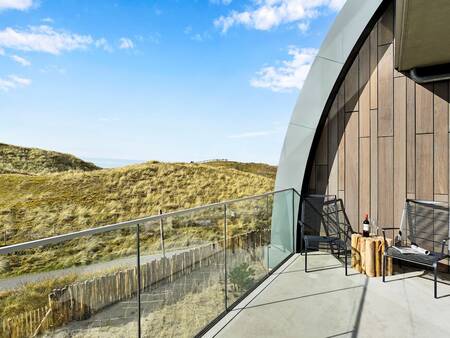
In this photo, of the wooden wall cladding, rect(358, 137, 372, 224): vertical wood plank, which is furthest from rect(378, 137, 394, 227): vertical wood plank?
rect(358, 137, 372, 224): vertical wood plank

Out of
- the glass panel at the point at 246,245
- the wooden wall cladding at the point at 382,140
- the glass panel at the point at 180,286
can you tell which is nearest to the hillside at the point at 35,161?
the glass panel at the point at 246,245

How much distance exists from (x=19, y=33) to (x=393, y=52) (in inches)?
1130

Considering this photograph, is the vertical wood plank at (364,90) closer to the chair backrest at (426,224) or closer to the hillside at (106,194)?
the chair backrest at (426,224)

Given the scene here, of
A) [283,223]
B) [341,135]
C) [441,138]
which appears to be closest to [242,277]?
[283,223]

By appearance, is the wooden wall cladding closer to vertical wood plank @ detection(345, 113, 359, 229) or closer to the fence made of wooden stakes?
vertical wood plank @ detection(345, 113, 359, 229)

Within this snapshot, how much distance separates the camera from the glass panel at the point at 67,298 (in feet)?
5.87

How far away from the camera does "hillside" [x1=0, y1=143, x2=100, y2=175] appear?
29.1m

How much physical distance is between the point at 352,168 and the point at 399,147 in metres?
0.74

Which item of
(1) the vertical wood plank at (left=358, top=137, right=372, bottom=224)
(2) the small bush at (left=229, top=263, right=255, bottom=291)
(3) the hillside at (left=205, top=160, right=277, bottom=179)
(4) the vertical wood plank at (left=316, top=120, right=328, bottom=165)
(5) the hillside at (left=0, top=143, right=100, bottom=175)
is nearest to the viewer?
(2) the small bush at (left=229, top=263, right=255, bottom=291)

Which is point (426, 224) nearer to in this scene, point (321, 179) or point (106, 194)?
point (321, 179)

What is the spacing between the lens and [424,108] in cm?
417

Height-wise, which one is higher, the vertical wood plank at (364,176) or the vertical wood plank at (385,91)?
the vertical wood plank at (385,91)

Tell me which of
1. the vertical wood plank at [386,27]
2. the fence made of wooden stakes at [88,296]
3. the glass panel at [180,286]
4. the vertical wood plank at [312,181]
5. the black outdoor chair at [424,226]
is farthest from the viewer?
the vertical wood plank at [312,181]

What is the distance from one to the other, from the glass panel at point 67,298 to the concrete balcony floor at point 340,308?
88 cm
